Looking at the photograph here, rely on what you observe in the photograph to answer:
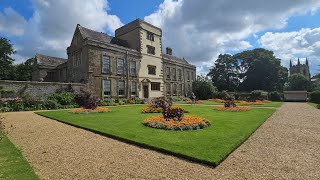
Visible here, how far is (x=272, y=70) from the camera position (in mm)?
52594

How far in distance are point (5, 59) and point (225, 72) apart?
178 ft

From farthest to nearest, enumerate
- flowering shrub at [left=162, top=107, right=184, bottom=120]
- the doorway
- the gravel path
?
the doorway → flowering shrub at [left=162, top=107, right=184, bottom=120] → the gravel path

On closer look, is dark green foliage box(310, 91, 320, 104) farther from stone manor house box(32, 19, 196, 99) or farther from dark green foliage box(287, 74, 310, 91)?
dark green foliage box(287, 74, 310, 91)

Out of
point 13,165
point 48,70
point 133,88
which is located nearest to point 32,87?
point 133,88

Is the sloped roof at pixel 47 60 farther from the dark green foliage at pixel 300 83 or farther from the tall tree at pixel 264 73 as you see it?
the dark green foliage at pixel 300 83

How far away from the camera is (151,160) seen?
5598mm

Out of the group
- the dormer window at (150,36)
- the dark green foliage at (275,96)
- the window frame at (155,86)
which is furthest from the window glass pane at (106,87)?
the dark green foliage at (275,96)

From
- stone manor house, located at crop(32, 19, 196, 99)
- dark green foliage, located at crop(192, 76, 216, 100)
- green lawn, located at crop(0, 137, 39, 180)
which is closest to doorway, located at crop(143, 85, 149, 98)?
stone manor house, located at crop(32, 19, 196, 99)

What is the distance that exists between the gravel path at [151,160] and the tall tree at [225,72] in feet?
178

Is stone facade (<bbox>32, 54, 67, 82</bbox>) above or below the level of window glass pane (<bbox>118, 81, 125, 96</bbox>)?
above

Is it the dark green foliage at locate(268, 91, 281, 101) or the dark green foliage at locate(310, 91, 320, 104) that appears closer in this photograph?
the dark green foliage at locate(310, 91, 320, 104)

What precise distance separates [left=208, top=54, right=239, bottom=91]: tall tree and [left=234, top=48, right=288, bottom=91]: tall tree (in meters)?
3.90

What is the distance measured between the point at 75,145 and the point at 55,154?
965mm

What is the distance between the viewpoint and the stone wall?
1998cm
